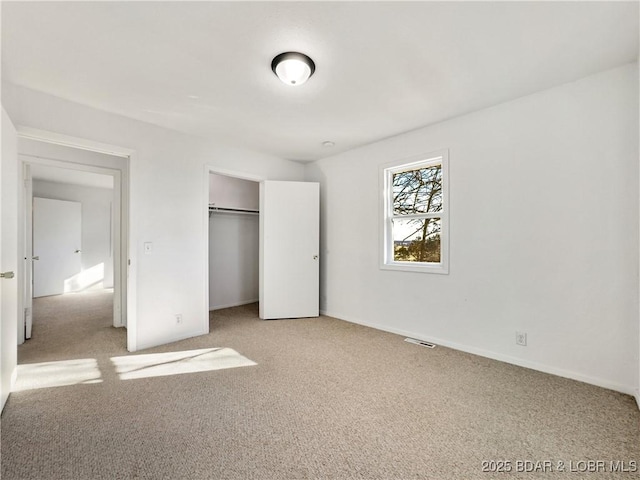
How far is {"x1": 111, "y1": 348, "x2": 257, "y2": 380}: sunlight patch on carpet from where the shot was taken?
8.20 feet

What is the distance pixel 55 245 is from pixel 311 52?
6.95 meters

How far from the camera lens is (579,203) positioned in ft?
7.66

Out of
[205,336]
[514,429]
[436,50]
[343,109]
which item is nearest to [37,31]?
[343,109]

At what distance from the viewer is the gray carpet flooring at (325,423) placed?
4.80 feet

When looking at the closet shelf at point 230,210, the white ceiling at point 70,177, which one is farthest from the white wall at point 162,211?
the white ceiling at point 70,177

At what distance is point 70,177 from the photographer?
579cm

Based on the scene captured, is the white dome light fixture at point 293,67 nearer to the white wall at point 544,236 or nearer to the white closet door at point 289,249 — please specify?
the white wall at point 544,236

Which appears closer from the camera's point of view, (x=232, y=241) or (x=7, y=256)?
(x=7, y=256)

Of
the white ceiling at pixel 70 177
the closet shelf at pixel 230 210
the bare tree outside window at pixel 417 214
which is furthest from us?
the white ceiling at pixel 70 177

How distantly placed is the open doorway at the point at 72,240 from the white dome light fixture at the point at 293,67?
2783mm

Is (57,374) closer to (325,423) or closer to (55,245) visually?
(325,423)

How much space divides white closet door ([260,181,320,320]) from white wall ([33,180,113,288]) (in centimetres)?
513

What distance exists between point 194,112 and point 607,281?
3.75m

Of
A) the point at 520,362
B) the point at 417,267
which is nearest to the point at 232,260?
the point at 417,267
